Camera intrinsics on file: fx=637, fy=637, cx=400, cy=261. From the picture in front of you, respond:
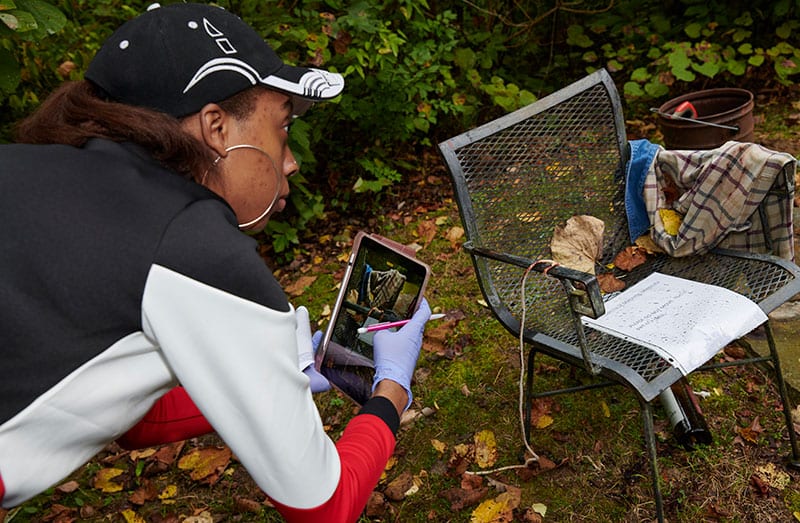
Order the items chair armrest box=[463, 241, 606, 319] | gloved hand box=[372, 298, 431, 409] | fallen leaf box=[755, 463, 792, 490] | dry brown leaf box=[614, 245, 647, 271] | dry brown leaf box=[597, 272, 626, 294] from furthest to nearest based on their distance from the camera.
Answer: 1. dry brown leaf box=[614, 245, 647, 271]
2. dry brown leaf box=[597, 272, 626, 294]
3. fallen leaf box=[755, 463, 792, 490]
4. gloved hand box=[372, 298, 431, 409]
5. chair armrest box=[463, 241, 606, 319]

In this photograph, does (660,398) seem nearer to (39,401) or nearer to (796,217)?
(796,217)

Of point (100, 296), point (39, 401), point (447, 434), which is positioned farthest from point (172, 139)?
point (447, 434)

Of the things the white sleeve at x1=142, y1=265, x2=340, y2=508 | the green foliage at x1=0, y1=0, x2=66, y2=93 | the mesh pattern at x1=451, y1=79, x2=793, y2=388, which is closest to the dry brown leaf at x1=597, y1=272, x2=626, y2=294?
the mesh pattern at x1=451, y1=79, x2=793, y2=388

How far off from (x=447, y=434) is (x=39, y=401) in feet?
6.09

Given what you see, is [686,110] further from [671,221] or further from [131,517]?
[131,517]

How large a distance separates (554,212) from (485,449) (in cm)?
100

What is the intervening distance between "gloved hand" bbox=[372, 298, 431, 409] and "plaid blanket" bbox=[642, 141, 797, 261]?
1.03 metres

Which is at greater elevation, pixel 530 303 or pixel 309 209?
pixel 530 303

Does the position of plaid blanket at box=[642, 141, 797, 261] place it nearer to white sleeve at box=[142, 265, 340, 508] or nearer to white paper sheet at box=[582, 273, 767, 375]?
white paper sheet at box=[582, 273, 767, 375]

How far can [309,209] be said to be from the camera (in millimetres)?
4113

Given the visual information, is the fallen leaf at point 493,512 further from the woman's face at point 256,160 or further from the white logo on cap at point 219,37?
the white logo on cap at point 219,37

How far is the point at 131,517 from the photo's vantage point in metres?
2.56

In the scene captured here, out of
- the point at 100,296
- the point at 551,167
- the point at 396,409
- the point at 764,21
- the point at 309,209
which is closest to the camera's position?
the point at 100,296

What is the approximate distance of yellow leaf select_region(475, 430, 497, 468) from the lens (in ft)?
8.34
